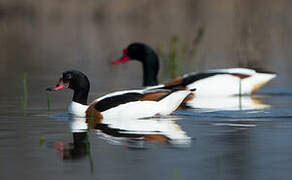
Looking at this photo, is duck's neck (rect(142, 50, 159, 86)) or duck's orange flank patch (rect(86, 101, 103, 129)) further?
duck's neck (rect(142, 50, 159, 86))

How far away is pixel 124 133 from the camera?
10195 mm

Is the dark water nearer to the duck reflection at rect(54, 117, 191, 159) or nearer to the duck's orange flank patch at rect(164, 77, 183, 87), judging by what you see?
the duck reflection at rect(54, 117, 191, 159)

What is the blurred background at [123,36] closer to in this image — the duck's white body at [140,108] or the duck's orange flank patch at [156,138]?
the duck's white body at [140,108]

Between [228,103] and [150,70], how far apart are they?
2.89m

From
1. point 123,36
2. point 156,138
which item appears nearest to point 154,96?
point 156,138

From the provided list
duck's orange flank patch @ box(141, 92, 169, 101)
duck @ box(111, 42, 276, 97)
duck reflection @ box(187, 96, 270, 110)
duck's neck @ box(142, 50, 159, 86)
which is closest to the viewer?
duck's orange flank patch @ box(141, 92, 169, 101)

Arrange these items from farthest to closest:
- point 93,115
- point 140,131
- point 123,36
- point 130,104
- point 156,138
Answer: point 123,36 < point 93,115 < point 130,104 < point 140,131 < point 156,138

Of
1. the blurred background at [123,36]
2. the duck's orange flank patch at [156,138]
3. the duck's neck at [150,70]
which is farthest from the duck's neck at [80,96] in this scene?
the duck's neck at [150,70]

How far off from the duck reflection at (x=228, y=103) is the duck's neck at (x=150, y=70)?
4.39ft

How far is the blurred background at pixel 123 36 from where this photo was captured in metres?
18.1

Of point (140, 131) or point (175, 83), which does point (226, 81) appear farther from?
point (140, 131)

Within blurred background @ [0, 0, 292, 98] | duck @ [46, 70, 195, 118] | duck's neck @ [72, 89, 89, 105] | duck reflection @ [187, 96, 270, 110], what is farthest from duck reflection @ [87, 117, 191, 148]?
blurred background @ [0, 0, 292, 98]

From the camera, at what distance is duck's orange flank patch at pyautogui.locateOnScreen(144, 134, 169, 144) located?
948cm

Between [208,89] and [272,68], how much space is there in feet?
11.7
